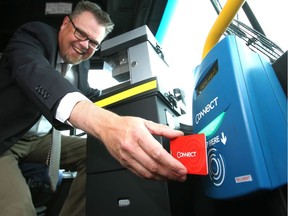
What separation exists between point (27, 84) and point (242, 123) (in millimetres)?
560

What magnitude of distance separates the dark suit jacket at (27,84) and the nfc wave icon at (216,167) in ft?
1.22

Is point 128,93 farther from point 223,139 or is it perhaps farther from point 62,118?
point 223,139

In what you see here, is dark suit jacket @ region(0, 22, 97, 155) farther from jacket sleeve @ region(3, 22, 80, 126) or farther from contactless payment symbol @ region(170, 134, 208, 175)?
contactless payment symbol @ region(170, 134, 208, 175)

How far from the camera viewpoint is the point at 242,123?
0.40 m

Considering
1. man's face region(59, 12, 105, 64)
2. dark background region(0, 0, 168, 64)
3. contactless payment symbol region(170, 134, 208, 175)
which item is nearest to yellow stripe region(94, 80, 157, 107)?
contactless payment symbol region(170, 134, 208, 175)

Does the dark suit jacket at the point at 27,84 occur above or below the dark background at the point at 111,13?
below

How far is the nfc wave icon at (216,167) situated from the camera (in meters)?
0.44

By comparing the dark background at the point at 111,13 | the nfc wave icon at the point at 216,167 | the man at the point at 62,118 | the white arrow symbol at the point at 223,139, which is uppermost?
the dark background at the point at 111,13

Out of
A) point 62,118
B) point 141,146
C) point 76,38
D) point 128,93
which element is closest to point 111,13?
point 76,38

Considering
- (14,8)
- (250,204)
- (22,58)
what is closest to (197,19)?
(22,58)

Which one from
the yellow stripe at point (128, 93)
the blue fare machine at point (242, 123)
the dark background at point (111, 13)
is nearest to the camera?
the blue fare machine at point (242, 123)

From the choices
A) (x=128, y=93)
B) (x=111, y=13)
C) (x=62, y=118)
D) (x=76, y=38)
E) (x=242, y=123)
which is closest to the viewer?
(x=242, y=123)

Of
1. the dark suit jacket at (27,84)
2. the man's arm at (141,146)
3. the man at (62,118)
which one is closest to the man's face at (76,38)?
the man at (62,118)

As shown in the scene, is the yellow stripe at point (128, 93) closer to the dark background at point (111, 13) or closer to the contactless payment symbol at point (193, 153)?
the contactless payment symbol at point (193, 153)
